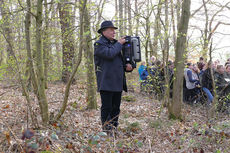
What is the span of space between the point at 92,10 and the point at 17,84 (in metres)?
2.68

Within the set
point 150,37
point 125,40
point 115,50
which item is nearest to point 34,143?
point 115,50

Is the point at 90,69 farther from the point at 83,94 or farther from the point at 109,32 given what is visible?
the point at 109,32

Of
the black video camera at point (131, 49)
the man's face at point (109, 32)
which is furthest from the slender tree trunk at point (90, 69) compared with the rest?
the black video camera at point (131, 49)

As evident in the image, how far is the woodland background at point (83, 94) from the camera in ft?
9.36

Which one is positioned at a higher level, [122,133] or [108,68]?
[108,68]

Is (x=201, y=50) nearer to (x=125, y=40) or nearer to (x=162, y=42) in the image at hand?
(x=162, y=42)

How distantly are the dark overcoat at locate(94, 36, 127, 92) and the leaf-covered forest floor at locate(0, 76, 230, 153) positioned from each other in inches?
25.2

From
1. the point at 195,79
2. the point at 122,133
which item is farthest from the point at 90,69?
the point at 195,79

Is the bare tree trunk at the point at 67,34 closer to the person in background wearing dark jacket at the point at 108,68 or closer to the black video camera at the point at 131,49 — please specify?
the person in background wearing dark jacket at the point at 108,68

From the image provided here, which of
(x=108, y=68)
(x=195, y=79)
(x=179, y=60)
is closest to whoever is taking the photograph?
(x=108, y=68)

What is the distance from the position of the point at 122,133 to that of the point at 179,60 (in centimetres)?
251

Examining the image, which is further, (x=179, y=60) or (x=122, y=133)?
(x=179, y=60)

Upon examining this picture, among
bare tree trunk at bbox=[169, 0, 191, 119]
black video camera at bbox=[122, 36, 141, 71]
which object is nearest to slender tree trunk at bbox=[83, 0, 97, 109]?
black video camera at bbox=[122, 36, 141, 71]

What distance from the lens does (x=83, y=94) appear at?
19.0ft
